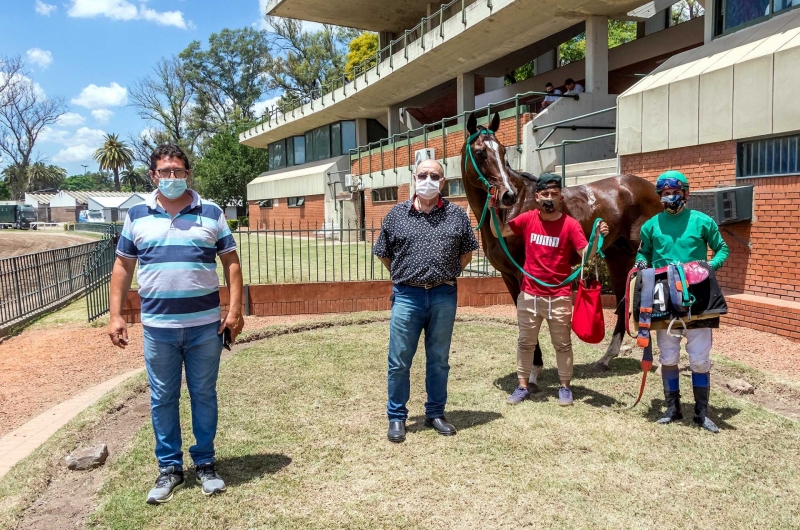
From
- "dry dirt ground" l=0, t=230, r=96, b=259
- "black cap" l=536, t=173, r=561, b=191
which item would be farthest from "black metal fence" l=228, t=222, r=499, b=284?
"dry dirt ground" l=0, t=230, r=96, b=259

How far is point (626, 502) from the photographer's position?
354 cm

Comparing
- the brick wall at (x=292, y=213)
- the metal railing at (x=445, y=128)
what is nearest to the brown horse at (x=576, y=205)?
the metal railing at (x=445, y=128)

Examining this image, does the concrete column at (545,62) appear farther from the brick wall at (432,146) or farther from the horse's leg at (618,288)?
the horse's leg at (618,288)

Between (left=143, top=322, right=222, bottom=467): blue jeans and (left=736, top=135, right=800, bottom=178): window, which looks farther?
(left=736, top=135, right=800, bottom=178): window

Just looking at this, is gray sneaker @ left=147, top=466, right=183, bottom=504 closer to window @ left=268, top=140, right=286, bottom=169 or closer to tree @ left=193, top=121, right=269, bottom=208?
window @ left=268, top=140, right=286, bottom=169

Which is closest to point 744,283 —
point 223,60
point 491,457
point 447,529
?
point 491,457

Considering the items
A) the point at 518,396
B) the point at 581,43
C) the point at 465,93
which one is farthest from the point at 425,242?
the point at 581,43

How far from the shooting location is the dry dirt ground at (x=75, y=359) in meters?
6.51

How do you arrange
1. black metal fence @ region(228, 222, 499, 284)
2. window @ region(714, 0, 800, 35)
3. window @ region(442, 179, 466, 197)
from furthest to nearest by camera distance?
window @ region(442, 179, 466, 197) < black metal fence @ region(228, 222, 499, 284) < window @ region(714, 0, 800, 35)

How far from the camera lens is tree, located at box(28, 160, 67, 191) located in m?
103

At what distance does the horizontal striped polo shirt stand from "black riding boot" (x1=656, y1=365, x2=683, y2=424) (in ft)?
11.7

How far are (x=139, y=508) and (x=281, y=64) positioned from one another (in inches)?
2354

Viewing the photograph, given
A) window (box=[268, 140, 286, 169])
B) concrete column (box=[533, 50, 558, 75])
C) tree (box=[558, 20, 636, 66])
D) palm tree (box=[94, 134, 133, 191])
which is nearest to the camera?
concrete column (box=[533, 50, 558, 75])

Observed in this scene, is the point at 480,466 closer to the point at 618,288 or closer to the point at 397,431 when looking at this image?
the point at 397,431
